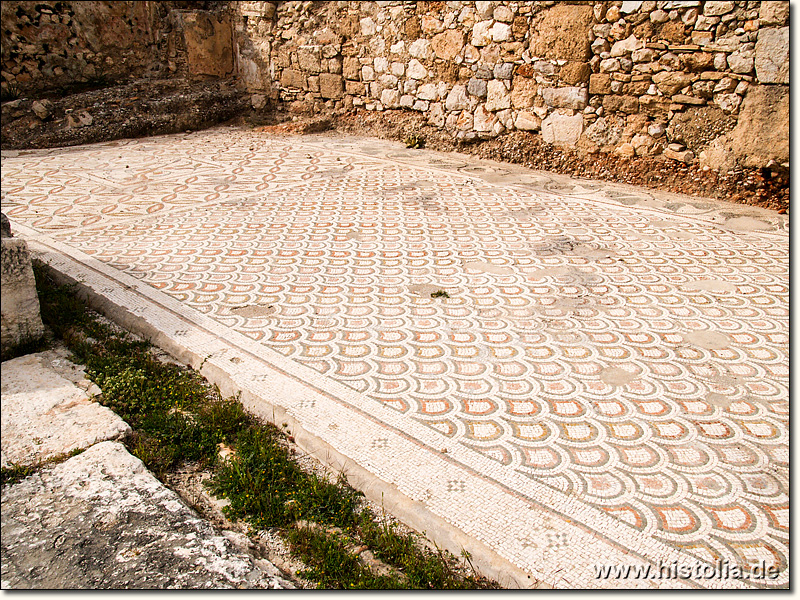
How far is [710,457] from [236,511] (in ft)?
4.77

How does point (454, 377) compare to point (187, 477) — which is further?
point (454, 377)

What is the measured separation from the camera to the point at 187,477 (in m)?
2.00

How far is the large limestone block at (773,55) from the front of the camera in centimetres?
420

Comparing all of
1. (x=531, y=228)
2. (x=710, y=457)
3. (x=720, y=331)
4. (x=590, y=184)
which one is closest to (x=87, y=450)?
(x=710, y=457)

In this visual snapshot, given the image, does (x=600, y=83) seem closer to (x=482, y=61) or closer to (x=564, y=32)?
(x=564, y=32)

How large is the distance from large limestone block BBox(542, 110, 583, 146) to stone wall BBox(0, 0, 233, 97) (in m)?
4.65

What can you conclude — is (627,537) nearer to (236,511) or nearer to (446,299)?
(236,511)

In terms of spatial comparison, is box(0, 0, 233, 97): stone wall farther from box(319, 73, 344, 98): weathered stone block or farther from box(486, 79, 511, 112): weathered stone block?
box(486, 79, 511, 112): weathered stone block

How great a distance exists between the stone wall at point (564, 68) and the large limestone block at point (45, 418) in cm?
436

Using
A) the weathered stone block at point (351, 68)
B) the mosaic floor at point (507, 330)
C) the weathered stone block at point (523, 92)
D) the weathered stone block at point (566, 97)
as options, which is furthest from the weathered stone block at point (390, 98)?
the weathered stone block at point (566, 97)

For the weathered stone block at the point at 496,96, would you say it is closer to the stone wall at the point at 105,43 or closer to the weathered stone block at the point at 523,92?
the weathered stone block at the point at 523,92

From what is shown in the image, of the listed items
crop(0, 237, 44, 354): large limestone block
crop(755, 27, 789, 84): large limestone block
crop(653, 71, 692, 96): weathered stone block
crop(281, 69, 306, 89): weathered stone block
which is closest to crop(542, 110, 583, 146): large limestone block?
crop(653, 71, 692, 96): weathered stone block

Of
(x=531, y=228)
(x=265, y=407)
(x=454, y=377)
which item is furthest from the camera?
(x=531, y=228)

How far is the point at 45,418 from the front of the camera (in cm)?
218
